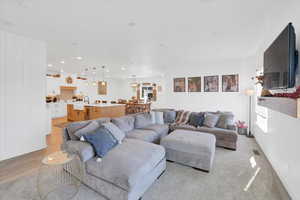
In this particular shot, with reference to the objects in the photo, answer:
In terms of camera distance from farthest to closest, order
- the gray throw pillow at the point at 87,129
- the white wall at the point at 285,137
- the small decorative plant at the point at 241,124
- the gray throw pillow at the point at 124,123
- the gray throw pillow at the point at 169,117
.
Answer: the small decorative plant at the point at 241,124 < the gray throw pillow at the point at 169,117 < the gray throw pillow at the point at 124,123 < the gray throw pillow at the point at 87,129 < the white wall at the point at 285,137

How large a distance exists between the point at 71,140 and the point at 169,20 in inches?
106

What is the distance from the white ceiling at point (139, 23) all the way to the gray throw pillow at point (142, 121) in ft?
6.48

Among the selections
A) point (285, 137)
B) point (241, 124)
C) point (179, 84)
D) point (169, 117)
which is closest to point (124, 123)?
point (169, 117)

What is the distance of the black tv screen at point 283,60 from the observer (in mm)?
1560

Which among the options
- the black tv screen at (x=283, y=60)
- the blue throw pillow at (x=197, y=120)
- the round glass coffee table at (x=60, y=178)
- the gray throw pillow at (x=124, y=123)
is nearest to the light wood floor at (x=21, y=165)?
the round glass coffee table at (x=60, y=178)

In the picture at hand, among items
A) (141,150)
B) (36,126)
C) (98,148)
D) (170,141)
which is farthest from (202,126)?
(36,126)

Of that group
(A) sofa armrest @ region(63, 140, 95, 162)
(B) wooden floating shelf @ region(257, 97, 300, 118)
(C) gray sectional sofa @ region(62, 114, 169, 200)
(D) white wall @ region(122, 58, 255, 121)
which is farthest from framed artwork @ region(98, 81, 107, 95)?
(B) wooden floating shelf @ region(257, 97, 300, 118)

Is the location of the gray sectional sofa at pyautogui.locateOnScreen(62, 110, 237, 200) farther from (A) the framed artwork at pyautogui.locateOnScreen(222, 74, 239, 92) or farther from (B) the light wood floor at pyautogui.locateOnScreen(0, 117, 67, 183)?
(A) the framed artwork at pyautogui.locateOnScreen(222, 74, 239, 92)

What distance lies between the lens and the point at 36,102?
11.2 ft

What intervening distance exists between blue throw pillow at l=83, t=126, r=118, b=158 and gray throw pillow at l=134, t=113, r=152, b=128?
1.33 metres

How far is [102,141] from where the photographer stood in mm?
2223

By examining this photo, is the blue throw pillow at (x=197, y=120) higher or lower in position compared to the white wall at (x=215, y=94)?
lower

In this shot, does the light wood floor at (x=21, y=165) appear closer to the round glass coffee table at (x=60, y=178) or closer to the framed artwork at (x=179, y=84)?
the round glass coffee table at (x=60, y=178)

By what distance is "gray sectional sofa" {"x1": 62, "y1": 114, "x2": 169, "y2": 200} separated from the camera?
1688 millimetres
